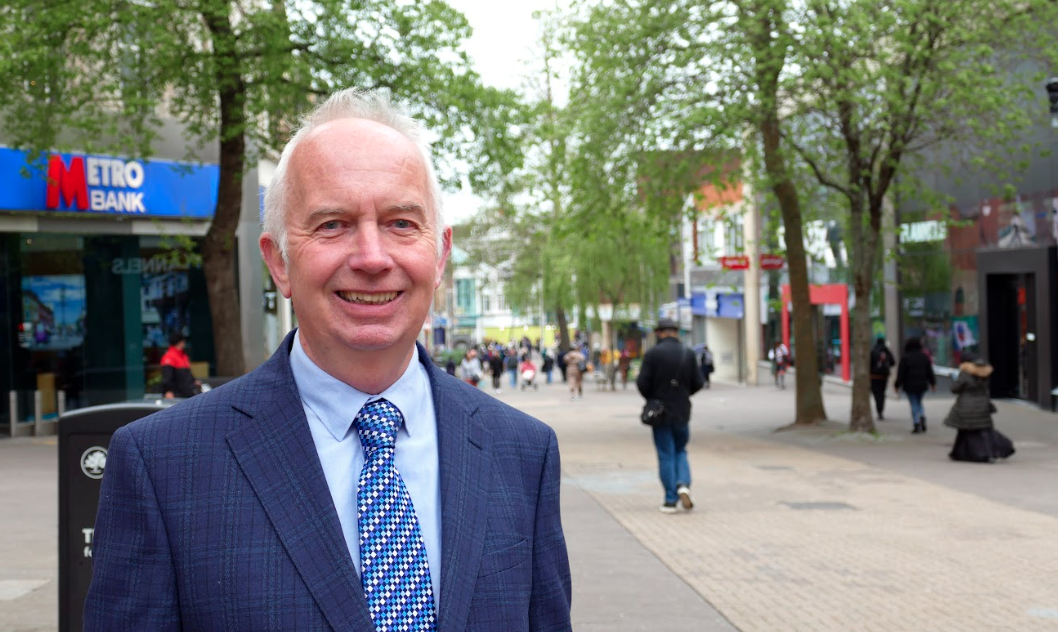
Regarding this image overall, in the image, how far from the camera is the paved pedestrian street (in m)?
8.02

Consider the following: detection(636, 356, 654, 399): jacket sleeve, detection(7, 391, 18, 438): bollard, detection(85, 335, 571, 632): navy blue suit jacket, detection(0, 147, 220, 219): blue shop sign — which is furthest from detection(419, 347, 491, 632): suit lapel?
detection(7, 391, 18, 438): bollard

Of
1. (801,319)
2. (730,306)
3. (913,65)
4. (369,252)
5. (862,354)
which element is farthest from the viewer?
(730,306)

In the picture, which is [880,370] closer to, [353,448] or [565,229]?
[565,229]

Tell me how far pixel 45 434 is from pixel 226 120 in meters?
7.83

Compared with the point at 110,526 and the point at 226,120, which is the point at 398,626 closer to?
the point at 110,526

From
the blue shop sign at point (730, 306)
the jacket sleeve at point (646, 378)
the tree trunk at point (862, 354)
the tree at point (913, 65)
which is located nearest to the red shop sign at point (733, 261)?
the tree trunk at point (862, 354)

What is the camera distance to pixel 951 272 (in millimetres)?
30734

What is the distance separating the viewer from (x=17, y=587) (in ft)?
28.3

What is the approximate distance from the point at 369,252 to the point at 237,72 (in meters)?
15.9

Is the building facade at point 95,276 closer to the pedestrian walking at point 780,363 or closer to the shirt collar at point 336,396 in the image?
the shirt collar at point 336,396

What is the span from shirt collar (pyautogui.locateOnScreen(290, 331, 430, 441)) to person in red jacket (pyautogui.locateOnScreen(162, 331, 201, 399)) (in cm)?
1461

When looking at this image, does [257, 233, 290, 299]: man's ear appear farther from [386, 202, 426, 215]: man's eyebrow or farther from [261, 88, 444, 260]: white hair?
[386, 202, 426, 215]: man's eyebrow

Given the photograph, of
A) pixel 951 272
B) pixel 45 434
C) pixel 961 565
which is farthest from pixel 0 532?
pixel 951 272

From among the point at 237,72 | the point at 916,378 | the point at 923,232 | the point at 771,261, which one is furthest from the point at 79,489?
the point at 923,232
